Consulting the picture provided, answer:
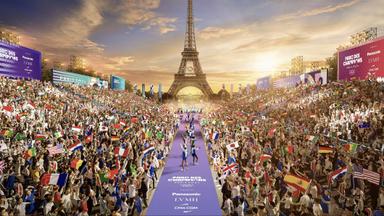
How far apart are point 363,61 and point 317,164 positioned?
22.0m

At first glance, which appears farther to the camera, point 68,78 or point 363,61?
point 68,78

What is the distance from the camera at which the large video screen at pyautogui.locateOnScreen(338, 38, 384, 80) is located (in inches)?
1074

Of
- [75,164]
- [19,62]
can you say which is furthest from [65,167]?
[19,62]

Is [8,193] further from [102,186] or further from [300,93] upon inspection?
[300,93]

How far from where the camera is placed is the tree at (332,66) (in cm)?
6057

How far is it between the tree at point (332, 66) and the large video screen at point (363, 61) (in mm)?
28155

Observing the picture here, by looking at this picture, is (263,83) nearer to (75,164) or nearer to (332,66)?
(332,66)

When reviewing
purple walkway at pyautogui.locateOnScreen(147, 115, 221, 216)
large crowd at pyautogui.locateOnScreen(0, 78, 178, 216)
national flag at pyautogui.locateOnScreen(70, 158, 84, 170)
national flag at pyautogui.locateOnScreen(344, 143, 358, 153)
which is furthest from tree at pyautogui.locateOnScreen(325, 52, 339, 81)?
national flag at pyautogui.locateOnScreen(70, 158, 84, 170)

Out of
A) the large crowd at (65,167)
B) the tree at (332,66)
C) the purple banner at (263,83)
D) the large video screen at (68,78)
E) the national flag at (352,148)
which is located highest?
the tree at (332,66)

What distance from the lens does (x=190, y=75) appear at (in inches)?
3590

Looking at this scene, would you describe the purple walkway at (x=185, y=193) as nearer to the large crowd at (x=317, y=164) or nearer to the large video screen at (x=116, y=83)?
the large crowd at (x=317, y=164)

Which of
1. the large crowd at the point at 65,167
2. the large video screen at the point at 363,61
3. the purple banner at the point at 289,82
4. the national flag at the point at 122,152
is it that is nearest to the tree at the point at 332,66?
the purple banner at the point at 289,82

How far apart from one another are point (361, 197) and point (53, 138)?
16.6 m

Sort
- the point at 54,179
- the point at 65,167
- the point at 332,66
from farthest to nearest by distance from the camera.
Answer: the point at 332,66 < the point at 65,167 < the point at 54,179
